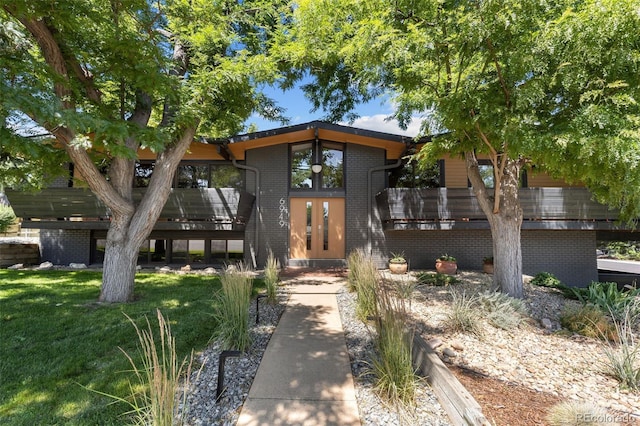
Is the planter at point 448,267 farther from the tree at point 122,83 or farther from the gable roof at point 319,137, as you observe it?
the tree at point 122,83

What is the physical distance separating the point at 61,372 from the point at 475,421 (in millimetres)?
4118

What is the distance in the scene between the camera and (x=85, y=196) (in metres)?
9.97

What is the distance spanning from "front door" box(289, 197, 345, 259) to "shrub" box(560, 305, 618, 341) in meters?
7.11

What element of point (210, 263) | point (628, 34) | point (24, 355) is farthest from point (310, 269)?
point (628, 34)

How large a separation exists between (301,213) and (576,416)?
31.4ft

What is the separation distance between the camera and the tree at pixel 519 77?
12.0 ft

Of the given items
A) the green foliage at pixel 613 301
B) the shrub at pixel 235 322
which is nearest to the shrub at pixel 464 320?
the green foliage at pixel 613 301

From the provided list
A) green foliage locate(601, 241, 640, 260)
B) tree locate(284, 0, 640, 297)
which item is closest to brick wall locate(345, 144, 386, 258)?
tree locate(284, 0, 640, 297)

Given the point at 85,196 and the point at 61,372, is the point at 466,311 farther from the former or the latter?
the point at 85,196

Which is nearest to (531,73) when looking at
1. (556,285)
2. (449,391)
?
(449,391)

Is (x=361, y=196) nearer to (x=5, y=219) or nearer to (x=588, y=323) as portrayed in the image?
(x=588, y=323)

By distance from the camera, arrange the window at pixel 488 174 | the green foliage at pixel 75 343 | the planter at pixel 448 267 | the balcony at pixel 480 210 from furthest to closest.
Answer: the window at pixel 488 174
the planter at pixel 448 267
the balcony at pixel 480 210
the green foliage at pixel 75 343

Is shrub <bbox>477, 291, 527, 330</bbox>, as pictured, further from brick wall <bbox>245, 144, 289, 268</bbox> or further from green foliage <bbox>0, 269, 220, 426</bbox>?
brick wall <bbox>245, 144, 289, 268</bbox>

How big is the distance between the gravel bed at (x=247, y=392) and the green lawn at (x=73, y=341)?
57cm
